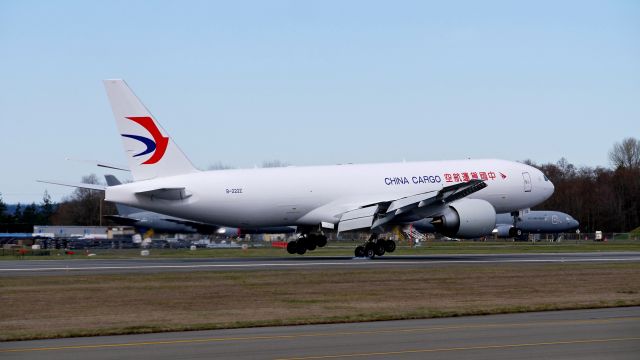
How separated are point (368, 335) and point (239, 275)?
17.9 metres

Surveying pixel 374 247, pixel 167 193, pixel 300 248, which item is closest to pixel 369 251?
→ pixel 374 247

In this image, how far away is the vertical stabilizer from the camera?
46.0 m

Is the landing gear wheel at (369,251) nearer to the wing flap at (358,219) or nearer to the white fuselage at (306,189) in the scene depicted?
the wing flap at (358,219)

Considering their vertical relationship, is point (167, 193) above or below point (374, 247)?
above

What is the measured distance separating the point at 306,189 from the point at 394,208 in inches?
A: 175

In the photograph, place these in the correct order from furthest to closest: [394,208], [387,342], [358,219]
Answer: [358,219], [394,208], [387,342]

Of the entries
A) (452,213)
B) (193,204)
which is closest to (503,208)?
(452,213)

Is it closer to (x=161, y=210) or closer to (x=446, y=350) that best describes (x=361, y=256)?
(x=161, y=210)

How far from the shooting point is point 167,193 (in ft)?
151

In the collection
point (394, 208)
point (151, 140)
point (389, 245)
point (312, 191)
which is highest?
point (151, 140)

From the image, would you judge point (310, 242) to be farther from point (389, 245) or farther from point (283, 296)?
point (283, 296)

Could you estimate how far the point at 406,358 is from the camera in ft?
51.2

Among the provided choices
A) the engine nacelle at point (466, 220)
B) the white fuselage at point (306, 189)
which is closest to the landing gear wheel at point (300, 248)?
the white fuselage at point (306, 189)

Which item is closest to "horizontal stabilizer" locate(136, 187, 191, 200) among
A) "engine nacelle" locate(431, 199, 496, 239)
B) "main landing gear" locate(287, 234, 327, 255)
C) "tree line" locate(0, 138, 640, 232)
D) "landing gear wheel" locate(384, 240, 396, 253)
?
"main landing gear" locate(287, 234, 327, 255)
